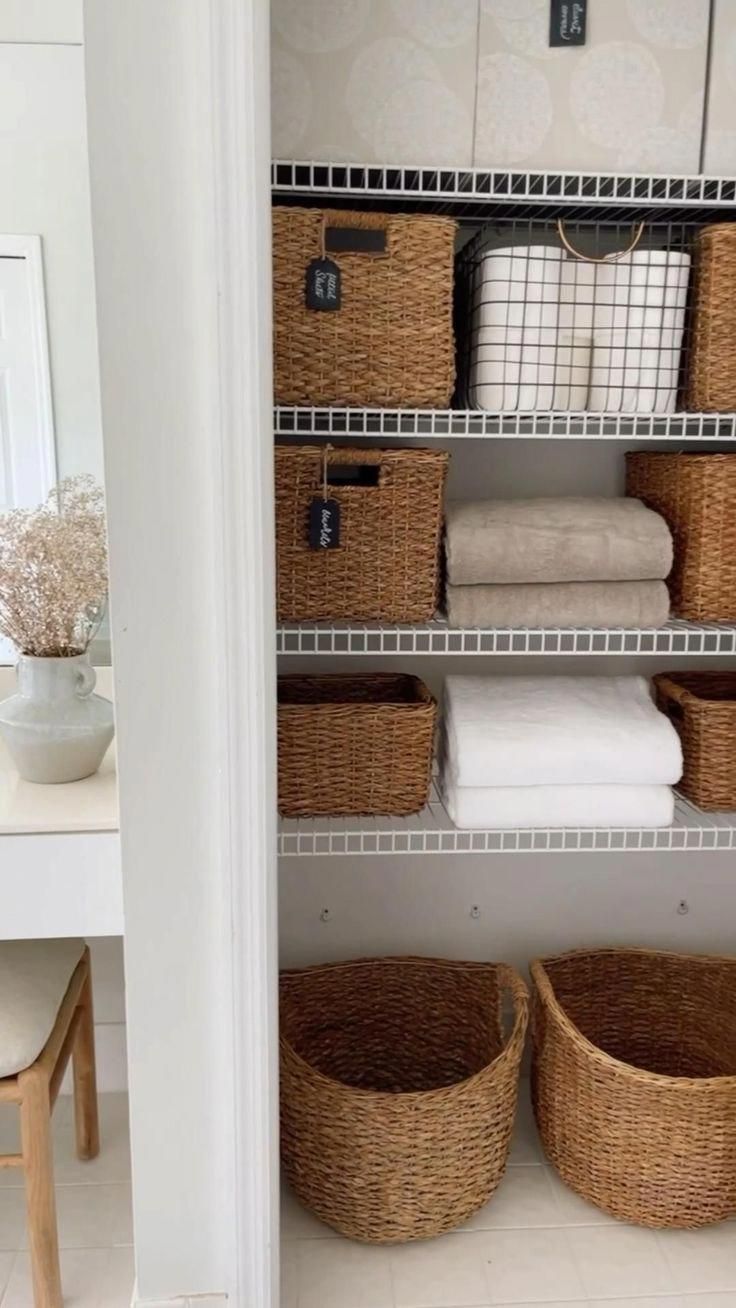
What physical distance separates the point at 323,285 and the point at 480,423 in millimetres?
324

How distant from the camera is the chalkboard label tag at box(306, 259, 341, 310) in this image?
58.3 inches

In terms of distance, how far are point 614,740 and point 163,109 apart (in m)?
1.10

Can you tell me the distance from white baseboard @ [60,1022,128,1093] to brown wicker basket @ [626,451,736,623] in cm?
131

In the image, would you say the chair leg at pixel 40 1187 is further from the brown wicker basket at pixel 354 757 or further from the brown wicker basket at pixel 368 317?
the brown wicker basket at pixel 368 317

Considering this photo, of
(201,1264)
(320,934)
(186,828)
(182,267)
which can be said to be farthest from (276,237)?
(201,1264)

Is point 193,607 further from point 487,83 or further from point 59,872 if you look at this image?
point 487,83

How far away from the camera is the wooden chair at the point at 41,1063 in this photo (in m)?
1.43

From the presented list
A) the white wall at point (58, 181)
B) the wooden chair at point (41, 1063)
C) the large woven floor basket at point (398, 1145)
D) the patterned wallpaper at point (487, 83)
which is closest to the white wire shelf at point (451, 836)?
the large woven floor basket at point (398, 1145)

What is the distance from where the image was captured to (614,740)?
165 cm

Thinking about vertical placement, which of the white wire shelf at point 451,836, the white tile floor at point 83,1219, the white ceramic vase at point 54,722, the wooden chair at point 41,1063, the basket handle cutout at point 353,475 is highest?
the basket handle cutout at point 353,475

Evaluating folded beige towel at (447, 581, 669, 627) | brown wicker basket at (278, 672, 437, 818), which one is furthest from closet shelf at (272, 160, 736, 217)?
brown wicker basket at (278, 672, 437, 818)

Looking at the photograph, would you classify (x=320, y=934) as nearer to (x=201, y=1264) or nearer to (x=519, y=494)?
(x=201, y=1264)

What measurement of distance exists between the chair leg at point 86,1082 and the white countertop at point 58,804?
0.45 m

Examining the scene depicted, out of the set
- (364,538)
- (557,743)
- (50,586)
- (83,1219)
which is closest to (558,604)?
(557,743)
